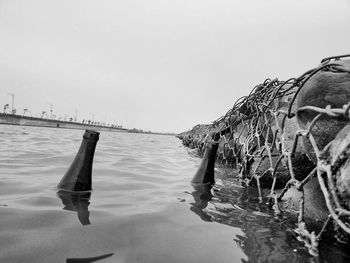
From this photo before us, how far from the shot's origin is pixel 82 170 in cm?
292

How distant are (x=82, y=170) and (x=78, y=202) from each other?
54cm

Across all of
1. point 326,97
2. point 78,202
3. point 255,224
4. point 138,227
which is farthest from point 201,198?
point 326,97

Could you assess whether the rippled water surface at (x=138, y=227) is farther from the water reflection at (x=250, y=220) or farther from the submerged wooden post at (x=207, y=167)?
the submerged wooden post at (x=207, y=167)

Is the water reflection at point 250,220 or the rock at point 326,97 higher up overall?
the rock at point 326,97

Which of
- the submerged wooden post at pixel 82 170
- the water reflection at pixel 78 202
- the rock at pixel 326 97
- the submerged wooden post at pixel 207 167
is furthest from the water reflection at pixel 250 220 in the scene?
the submerged wooden post at pixel 82 170

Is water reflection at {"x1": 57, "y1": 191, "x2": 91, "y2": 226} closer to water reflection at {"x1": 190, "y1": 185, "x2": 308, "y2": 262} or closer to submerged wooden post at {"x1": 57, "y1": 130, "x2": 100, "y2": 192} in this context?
submerged wooden post at {"x1": 57, "y1": 130, "x2": 100, "y2": 192}

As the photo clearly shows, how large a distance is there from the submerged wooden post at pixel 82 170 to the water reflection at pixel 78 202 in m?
0.10

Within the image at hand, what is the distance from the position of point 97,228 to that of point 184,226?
26.1 inches

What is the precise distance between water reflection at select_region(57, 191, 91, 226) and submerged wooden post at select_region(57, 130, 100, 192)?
0.10 metres

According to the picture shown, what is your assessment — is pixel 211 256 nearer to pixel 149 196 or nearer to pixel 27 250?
pixel 27 250

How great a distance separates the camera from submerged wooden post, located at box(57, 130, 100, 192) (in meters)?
2.86

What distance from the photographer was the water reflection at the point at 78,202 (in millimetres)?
2079

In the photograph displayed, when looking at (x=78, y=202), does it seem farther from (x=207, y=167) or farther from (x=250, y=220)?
(x=207, y=167)

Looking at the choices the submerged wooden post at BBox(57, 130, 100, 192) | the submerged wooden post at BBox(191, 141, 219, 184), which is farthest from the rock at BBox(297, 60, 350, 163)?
the submerged wooden post at BBox(57, 130, 100, 192)
